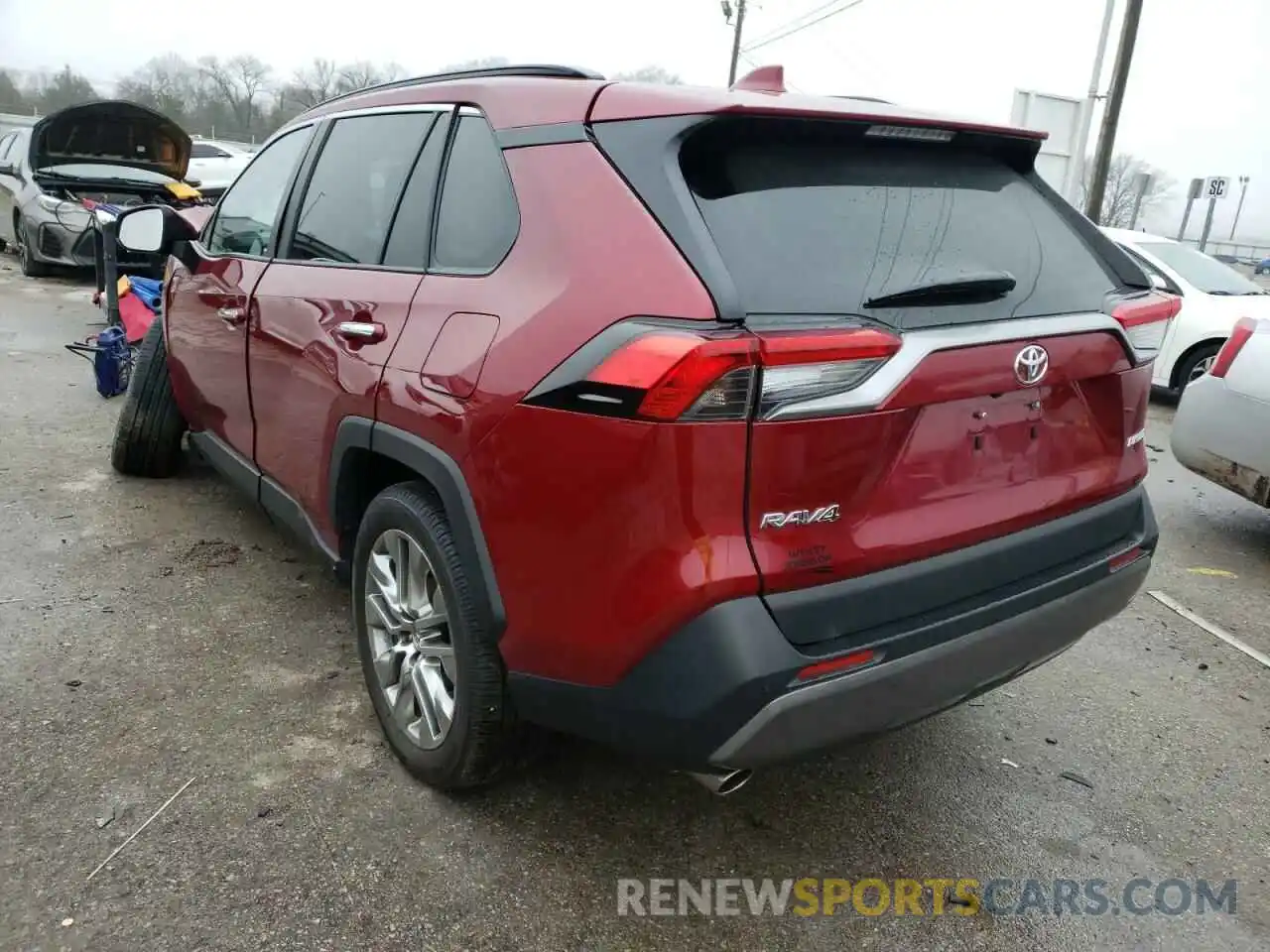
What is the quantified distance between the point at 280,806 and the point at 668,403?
61.3 inches

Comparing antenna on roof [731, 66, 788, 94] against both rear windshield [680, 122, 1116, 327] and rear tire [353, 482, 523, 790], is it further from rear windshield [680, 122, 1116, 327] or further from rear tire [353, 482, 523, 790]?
rear tire [353, 482, 523, 790]

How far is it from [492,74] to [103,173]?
1026 centimetres

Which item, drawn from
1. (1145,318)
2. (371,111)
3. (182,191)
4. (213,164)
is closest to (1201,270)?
(1145,318)

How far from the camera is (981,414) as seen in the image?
2.00 meters

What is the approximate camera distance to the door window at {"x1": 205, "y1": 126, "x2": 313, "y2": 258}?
342 cm

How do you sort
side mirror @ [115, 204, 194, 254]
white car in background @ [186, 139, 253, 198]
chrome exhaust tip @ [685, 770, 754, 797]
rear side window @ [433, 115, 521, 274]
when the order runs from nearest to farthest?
chrome exhaust tip @ [685, 770, 754, 797] < rear side window @ [433, 115, 521, 274] < side mirror @ [115, 204, 194, 254] < white car in background @ [186, 139, 253, 198]

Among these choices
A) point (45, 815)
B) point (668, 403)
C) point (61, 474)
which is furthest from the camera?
point (61, 474)

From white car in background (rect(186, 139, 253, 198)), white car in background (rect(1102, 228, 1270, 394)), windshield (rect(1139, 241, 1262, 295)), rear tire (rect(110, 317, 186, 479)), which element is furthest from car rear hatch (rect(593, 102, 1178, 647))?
white car in background (rect(186, 139, 253, 198))

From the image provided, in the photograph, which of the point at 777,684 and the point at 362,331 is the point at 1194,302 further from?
the point at 777,684

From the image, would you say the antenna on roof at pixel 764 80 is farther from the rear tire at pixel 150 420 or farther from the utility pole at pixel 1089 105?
the utility pole at pixel 1089 105

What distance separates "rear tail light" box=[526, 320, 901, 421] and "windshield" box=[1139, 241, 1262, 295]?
8372 mm

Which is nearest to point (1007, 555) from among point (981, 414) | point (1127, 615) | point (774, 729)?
point (981, 414)

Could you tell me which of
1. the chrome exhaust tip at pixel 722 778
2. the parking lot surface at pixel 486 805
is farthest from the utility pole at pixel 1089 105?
the chrome exhaust tip at pixel 722 778

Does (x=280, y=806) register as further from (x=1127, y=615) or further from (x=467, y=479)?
(x=1127, y=615)
